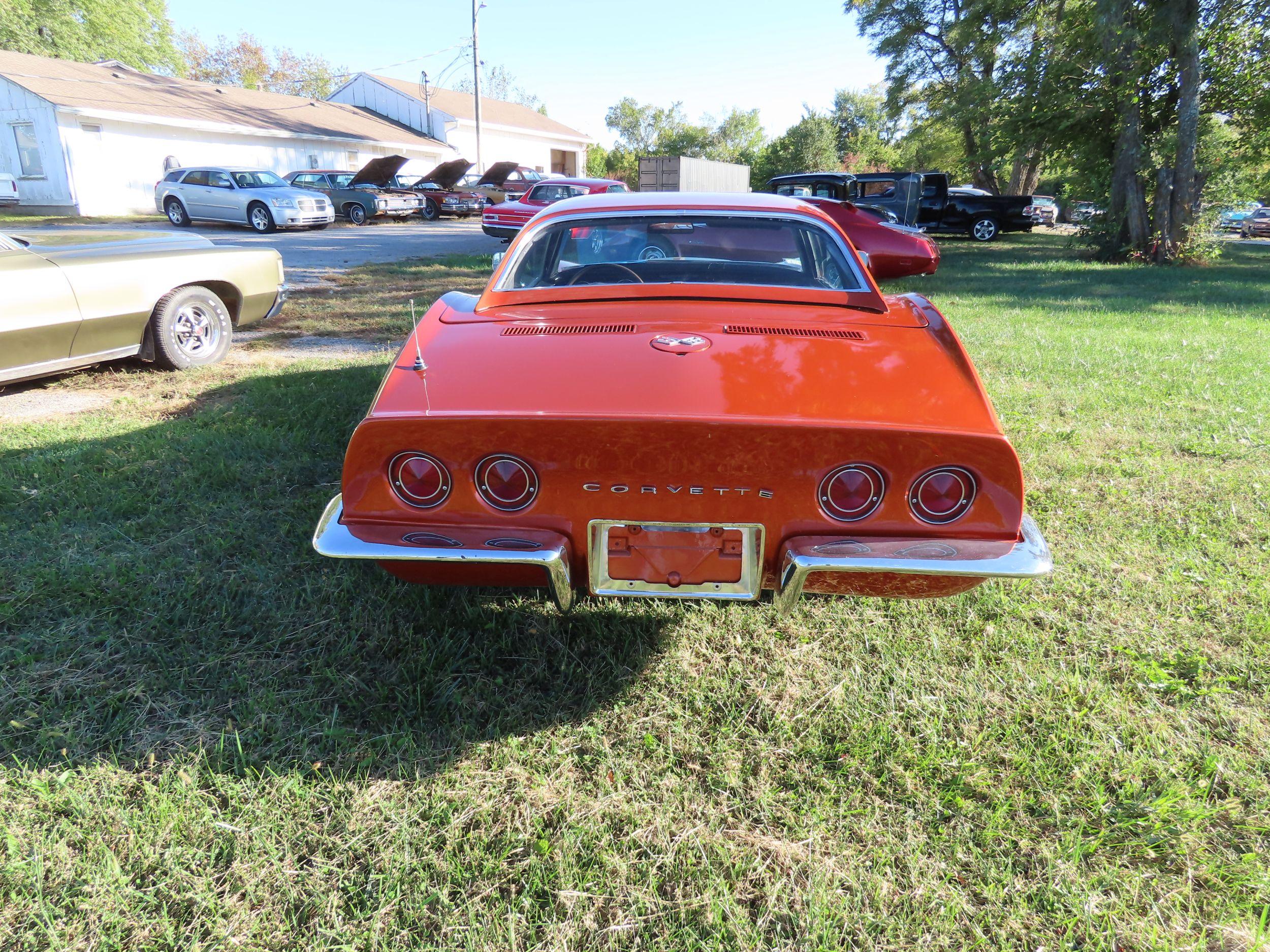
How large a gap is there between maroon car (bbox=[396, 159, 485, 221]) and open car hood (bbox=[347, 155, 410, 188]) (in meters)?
0.41

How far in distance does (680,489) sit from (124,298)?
4.48m

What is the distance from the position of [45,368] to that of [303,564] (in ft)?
9.15

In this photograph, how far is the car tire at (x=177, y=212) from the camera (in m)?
18.1

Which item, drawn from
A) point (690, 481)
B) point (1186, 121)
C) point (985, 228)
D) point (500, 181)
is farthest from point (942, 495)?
point (500, 181)

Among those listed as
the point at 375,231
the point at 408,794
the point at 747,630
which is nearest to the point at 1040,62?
the point at 375,231

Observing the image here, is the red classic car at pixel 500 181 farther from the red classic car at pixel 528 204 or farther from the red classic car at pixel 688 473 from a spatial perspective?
the red classic car at pixel 688 473

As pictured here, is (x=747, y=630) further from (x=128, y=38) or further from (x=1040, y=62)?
(x=128, y=38)

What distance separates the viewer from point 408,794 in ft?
6.34

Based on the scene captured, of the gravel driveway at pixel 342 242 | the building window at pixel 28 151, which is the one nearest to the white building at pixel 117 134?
the building window at pixel 28 151

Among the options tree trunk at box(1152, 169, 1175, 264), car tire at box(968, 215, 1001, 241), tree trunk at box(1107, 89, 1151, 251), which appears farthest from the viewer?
car tire at box(968, 215, 1001, 241)

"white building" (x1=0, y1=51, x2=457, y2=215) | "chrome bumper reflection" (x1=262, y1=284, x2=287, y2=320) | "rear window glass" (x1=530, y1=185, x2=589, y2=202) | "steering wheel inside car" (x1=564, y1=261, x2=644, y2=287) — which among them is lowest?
"chrome bumper reflection" (x1=262, y1=284, x2=287, y2=320)

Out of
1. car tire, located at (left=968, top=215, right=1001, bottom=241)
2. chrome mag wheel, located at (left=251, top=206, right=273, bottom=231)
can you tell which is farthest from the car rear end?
car tire, located at (left=968, top=215, right=1001, bottom=241)

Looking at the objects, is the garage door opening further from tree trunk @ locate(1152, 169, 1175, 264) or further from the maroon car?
tree trunk @ locate(1152, 169, 1175, 264)

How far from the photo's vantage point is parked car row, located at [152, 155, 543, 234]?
1734 centimetres
